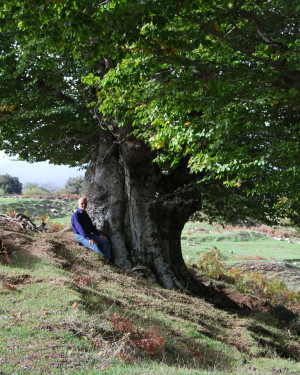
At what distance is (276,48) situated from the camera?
4527 millimetres

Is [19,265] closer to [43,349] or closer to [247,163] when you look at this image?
[43,349]

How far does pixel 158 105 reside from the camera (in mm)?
6711

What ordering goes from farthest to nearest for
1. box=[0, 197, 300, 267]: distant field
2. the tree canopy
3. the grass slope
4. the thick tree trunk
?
box=[0, 197, 300, 267]: distant field < the thick tree trunk < the tree canopy < the grass slope

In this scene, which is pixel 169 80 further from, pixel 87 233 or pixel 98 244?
pixel 98 244

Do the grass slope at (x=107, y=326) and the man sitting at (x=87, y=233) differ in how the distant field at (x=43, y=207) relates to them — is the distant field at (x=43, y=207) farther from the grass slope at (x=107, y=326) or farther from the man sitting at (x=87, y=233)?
the grass slope at (x=107, y=326)

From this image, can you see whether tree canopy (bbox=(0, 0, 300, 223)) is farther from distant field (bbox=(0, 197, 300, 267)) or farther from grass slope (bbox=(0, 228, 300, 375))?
distant field (bbox=(0, 197, 300, 267))

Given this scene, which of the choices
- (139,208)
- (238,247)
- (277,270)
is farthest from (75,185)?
(139,208)

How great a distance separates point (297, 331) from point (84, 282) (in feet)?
16.6

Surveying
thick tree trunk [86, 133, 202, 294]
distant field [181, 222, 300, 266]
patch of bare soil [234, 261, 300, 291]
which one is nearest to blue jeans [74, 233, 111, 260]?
thick tree trunk [86, 133, 202, 294]

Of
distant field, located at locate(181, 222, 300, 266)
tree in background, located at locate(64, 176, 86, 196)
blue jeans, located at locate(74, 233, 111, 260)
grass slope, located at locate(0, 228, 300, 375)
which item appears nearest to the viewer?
grass slope, located at locate(0, 228, 300, 375)

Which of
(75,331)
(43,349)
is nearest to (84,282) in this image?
(75,331)

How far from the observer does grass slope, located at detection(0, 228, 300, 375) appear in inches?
153

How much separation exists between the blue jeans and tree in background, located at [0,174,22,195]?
3726 cm

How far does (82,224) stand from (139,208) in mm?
1631
